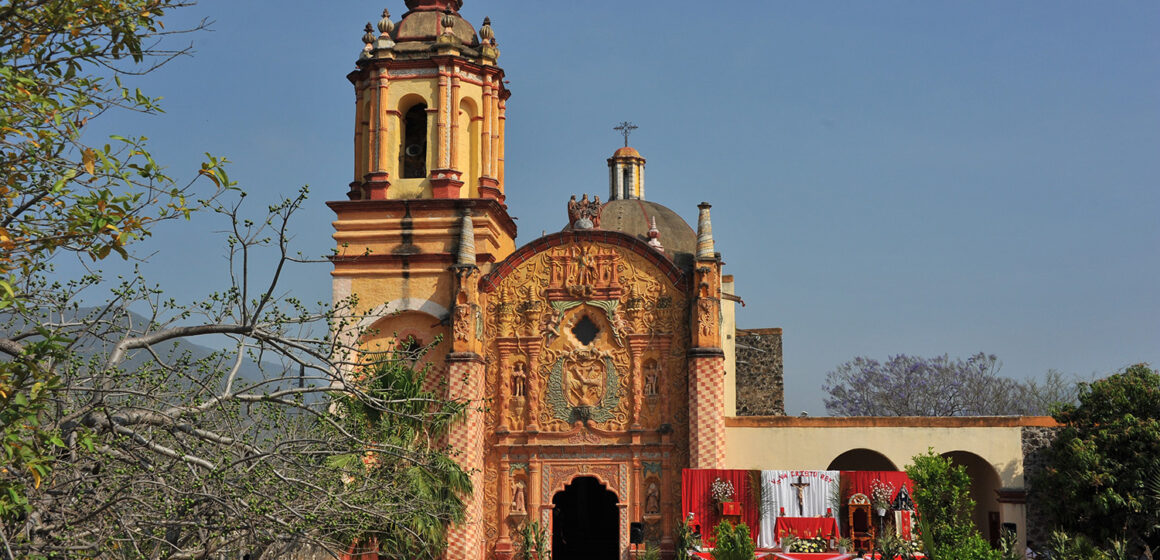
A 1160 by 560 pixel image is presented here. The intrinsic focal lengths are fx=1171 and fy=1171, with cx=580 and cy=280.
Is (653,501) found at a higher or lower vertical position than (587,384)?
lower

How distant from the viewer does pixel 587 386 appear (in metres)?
21.6

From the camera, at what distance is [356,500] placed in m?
10.6

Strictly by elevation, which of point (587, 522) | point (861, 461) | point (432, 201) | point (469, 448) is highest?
point (432, 201)

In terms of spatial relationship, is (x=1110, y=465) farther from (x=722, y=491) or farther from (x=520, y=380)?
(x=520, y=380)

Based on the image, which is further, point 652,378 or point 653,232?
point 653,232

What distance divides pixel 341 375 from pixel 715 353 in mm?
12876

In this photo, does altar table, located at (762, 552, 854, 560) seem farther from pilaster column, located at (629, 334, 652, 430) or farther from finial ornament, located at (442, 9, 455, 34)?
finial ornament, located at (442, 9, 455, 34)

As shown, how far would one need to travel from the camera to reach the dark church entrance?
25.7 meters

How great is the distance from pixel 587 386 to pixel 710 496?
10.5ft

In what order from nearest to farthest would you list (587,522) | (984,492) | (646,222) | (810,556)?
1. (810,556)
2. (984,492)
3. (587,522)
4. (646,222)

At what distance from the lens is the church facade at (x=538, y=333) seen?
69.4 feet

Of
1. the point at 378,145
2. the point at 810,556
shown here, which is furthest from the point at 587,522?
the point at 378,145

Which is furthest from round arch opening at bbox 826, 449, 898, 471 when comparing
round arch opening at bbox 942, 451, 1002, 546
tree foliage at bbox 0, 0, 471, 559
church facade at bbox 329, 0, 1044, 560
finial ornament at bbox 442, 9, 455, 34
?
tree foliage at bbox 0, 0, 471, 559

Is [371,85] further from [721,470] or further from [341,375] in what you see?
[341,375]
